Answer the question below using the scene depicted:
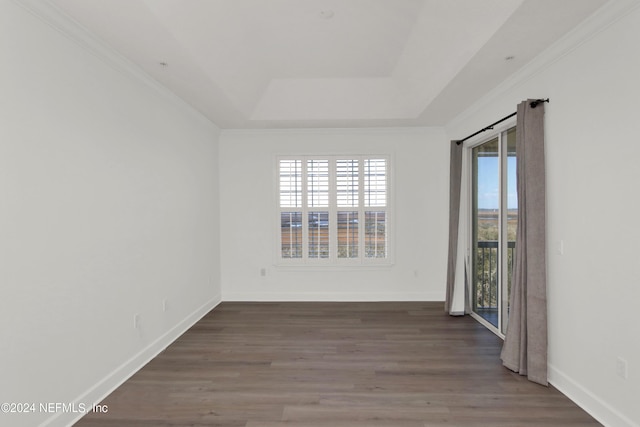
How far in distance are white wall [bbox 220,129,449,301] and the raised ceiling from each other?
428mm

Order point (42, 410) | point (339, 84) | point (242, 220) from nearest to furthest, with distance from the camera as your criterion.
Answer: point (42, 410) → point (339, 84) → point (242, 220)

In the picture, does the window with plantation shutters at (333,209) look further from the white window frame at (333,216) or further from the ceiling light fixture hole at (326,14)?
the ceiling light fixture hole at (326,14)

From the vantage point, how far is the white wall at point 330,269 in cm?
505

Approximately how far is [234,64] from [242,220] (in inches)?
97.8

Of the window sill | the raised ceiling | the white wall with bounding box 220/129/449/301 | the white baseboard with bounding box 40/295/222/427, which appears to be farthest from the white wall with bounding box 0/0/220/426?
the window sill

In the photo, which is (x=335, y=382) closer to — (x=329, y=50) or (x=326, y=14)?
(x=326, y=14)

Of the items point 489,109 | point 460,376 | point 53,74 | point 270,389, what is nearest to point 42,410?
point 270,389

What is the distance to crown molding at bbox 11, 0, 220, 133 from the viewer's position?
6.45 feet

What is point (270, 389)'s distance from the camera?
263 cm

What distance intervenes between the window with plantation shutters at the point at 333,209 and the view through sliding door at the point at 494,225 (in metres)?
1.33

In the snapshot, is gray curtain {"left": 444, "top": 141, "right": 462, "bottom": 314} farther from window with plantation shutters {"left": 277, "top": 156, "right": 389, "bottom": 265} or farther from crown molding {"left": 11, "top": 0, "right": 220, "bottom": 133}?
crown molding {"left": 11, "top": 0, "right": 220, "bottom": 133}

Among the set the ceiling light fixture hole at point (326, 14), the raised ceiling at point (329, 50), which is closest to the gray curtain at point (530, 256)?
the raised ceiling at point (329, 50)

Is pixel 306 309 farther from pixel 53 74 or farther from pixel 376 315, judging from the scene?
pixel 53 74

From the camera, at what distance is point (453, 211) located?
4406 millimetres
